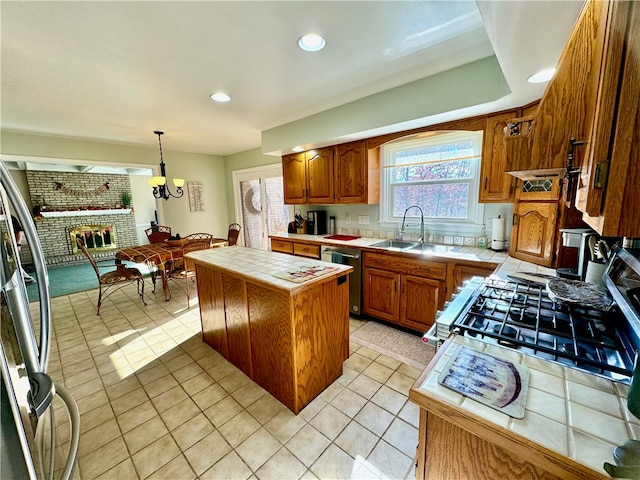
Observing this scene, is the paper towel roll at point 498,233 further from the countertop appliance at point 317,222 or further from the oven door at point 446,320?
the countertop appliance at point 317,222

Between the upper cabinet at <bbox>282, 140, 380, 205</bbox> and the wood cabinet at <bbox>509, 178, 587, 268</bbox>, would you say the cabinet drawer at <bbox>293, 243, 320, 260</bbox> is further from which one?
the wood cabinet at <bbox>509, 178, 587, 268</bbox>

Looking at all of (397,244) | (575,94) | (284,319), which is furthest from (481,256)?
(284,319)

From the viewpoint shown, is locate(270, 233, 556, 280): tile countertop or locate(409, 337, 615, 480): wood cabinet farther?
locate(270, 233, 556, 280): tile countertop

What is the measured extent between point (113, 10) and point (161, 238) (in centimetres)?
360

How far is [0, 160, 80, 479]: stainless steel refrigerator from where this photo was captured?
1.82ft

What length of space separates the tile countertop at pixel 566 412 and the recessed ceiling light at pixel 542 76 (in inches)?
64.8

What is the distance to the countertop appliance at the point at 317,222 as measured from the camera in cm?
381

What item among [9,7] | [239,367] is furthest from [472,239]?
[9,7]

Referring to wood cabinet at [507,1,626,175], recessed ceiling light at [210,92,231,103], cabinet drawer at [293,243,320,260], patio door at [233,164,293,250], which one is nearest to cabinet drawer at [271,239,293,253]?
cabinet drawer at [293,243,320,260]

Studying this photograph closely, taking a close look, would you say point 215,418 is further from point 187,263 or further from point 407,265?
point 187,263

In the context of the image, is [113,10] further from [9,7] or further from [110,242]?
[110,242]

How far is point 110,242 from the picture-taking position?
7.48 meters

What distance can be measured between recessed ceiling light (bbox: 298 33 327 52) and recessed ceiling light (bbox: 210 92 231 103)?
44.3 inches

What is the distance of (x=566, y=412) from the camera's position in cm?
61
